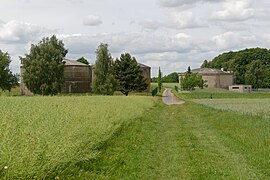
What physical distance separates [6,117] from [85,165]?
2.50m

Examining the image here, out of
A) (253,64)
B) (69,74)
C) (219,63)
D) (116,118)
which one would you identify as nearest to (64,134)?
(116,118)

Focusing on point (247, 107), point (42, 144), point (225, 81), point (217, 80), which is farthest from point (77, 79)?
point (42, 144)

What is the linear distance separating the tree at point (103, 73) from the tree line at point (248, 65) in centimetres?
7678

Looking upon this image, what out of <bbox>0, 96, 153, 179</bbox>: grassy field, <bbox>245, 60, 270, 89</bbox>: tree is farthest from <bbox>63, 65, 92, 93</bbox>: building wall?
<bbox>0, 96, 153, 179</bbox>: grassy field

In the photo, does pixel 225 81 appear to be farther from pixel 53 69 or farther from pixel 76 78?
pixel 53 69

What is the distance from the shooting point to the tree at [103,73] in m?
76.8

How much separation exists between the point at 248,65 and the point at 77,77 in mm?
82092

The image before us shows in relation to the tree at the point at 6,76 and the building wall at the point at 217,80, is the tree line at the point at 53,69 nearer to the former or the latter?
the tree at the point at 6,76

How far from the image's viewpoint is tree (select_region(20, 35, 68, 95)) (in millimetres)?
75500

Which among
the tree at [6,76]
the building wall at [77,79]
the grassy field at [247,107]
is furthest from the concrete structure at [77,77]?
the grassy field at [247,107]

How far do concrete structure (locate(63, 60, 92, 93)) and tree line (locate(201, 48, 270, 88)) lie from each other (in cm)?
6898

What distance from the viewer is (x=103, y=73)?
257 ft

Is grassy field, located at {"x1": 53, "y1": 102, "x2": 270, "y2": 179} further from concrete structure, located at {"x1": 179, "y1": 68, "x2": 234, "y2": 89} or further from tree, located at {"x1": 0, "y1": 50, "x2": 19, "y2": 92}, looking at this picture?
concrete structure, located at {"x1": 179, "y1": 68, "x2": 234, "y2": 89}

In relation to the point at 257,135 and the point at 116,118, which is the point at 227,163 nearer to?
the point at 257,135
